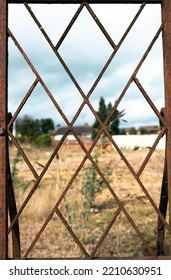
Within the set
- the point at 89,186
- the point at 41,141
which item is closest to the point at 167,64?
the point at 89,186

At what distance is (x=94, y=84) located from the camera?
6.22ft

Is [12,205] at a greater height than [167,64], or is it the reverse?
[167,64]

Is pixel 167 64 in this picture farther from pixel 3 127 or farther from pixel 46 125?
pixel 46 125

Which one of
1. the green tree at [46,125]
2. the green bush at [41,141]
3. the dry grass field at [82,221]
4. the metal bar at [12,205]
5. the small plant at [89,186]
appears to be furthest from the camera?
the green tree at [46,125]

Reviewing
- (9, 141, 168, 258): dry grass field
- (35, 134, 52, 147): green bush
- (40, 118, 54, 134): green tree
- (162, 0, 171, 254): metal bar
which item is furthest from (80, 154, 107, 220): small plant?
(40, 118, 54, 134): green tree

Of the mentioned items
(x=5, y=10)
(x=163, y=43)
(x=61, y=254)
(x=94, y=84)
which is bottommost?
(x=61, y=254)

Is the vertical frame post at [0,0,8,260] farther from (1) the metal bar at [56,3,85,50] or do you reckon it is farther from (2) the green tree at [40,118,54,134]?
(2) the green tree at [40,118,54,134]

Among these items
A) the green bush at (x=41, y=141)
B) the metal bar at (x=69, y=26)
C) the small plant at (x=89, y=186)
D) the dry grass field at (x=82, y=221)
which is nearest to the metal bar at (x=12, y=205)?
the metal bar at (x=69, y=26)

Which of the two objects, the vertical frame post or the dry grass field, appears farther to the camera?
the dry grass field

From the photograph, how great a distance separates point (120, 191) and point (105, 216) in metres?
1.83

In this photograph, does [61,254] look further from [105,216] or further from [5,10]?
[5,10]

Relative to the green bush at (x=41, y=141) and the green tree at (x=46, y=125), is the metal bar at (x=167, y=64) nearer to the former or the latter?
the green bush at (x=41, y=141)
